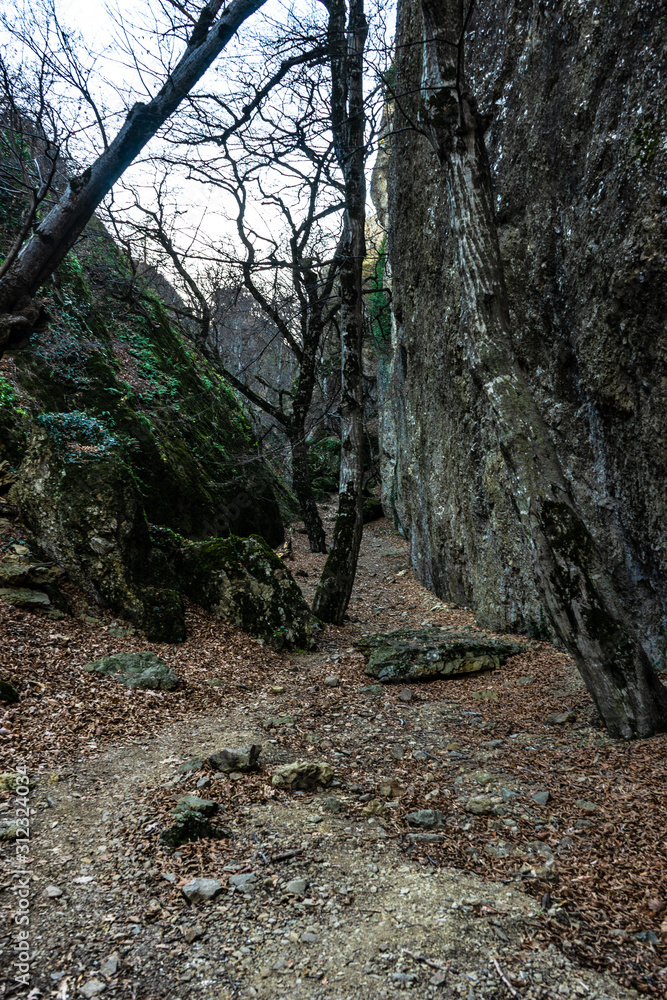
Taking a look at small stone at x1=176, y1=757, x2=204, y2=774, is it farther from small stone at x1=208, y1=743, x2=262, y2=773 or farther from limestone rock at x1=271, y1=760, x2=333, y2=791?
limestone rock at x1=271, y1=760, x2=333, y2=791

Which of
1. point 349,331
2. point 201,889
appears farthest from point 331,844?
point 349,331

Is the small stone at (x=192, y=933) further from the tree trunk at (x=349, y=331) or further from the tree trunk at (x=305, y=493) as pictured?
the tree trunk at (x=305, y=493)

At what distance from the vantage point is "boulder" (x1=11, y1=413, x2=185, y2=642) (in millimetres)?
5762

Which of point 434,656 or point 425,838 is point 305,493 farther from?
point 425,838

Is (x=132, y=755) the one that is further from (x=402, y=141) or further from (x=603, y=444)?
(x=402, y=141)

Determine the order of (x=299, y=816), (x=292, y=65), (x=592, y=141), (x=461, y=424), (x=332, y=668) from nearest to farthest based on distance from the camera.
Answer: (x=299, y=816) → (x=592, y=141) → (x=332, y=668) → (x=292, y=65) → (x=461, y=424)

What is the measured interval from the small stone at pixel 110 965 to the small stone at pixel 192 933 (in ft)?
0.92

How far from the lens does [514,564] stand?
7.15 meters

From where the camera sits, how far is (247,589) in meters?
6.92

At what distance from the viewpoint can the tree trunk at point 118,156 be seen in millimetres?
5746

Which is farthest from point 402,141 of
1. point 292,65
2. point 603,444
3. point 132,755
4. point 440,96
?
point 132,755

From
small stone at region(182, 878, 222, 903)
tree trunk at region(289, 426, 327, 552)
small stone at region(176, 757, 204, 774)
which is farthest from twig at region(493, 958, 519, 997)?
tree trunk at region(289, 426, 327, 552)

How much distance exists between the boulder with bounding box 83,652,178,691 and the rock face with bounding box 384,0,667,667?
12.2 ft

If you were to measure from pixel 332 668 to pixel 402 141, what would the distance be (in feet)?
32.6
